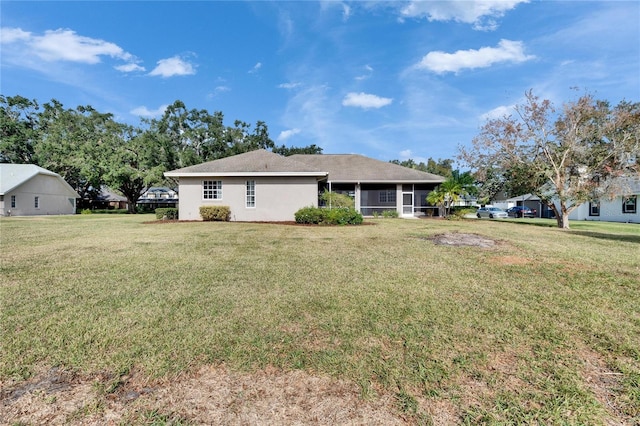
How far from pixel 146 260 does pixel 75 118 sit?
4202 centimetres

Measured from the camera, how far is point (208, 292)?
4957 mm

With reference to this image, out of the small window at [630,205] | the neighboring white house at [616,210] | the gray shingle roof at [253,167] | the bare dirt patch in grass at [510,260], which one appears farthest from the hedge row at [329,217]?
the small window at [630,205]

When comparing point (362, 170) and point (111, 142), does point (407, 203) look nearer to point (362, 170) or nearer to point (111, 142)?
point (362, 170)

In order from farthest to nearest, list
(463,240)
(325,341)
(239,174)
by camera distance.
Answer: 1. (239,174)
2. (463,240)
3. (325,341)

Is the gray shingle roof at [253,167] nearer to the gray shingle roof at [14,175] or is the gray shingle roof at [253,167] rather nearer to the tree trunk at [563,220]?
the tree trunk at [563,220]

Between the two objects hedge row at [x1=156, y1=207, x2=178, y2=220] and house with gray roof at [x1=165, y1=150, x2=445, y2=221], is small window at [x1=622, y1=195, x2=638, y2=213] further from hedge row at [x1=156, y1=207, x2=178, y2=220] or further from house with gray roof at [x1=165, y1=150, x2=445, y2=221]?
hedge row at [x1=156, y1=207, x2=178, y2=220]

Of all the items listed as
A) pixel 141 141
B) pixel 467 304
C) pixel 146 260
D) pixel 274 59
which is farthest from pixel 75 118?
pixel 467 304

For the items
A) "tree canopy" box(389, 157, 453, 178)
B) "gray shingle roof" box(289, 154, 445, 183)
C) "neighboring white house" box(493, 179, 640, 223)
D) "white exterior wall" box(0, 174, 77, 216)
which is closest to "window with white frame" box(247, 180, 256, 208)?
"gray shingle roof" box(289, 154, 445, 183)

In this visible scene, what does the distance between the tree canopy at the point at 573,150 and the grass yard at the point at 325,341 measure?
1441cm

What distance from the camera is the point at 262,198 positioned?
727 inches

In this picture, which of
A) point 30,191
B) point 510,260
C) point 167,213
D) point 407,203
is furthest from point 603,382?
point 30,191

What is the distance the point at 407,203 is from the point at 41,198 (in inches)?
1349

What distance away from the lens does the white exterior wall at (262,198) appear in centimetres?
1841

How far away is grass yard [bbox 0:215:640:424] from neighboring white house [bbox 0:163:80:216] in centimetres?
2968
